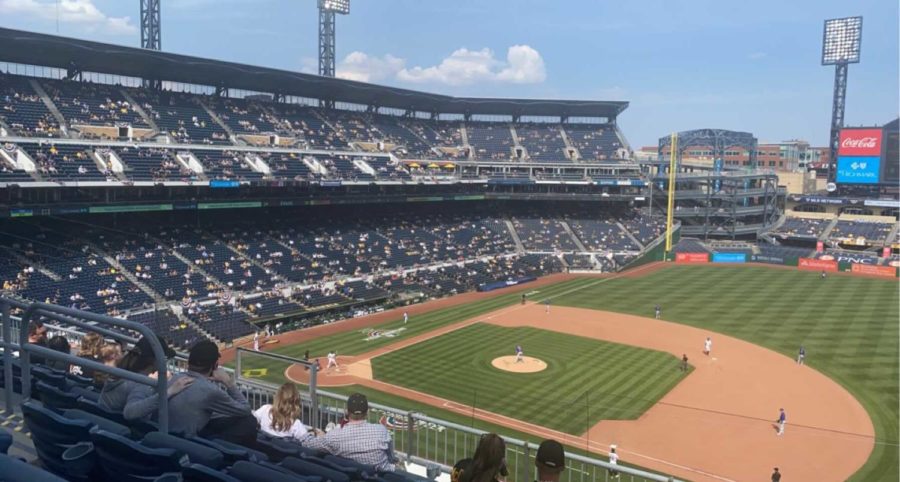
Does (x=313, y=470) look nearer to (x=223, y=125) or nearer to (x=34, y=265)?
(x=34, y=265)

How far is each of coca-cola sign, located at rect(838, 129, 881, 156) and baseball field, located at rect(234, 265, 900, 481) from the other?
3115 centimetres

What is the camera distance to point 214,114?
53031 millimetres

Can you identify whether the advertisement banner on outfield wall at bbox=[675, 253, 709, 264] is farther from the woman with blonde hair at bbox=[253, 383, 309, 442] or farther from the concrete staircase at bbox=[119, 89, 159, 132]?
the woman with blonde hair at bbox=[253, 383, 309, 442]

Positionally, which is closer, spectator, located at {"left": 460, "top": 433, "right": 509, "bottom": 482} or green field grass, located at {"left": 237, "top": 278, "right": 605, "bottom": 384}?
spectator, located at {"left": 460, "top": 433, "right": 509, "bottom": 482}

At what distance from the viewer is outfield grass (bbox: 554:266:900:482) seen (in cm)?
2740

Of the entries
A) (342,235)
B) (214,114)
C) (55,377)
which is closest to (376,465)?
(55,377)

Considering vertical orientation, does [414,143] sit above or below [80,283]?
above

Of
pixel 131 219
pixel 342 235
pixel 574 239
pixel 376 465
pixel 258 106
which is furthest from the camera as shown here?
pixel 574 239

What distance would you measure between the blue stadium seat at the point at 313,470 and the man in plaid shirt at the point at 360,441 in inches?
31.2

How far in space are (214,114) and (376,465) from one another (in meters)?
52.2

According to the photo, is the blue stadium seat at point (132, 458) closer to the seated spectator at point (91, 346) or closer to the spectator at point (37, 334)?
the seated spectator at point (91, 346)

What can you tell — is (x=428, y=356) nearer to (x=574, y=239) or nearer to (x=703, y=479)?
(x=703, y=479)

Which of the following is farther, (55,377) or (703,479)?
(703,479)

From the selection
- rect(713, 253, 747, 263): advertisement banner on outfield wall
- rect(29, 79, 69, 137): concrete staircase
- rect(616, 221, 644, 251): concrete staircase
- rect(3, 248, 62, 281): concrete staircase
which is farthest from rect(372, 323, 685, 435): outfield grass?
rect(713, 253, 747, 263): advertisement banner on outfield wall
